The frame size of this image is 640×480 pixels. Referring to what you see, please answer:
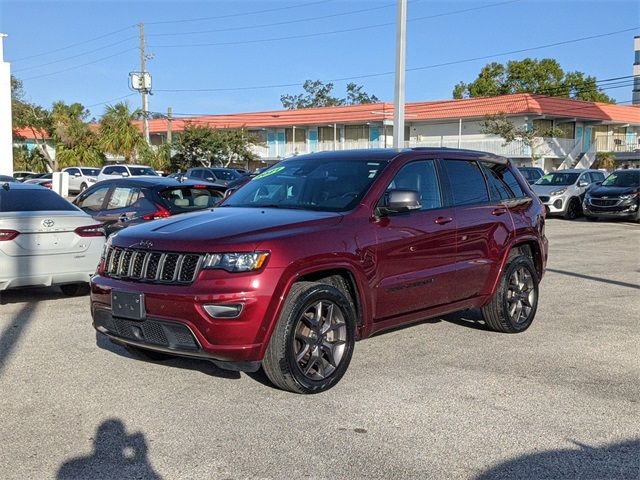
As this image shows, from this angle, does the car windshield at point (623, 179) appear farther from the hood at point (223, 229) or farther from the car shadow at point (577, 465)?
the car shadow at point (577, 465)

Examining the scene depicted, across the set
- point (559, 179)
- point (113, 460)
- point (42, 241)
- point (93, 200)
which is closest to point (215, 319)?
point (113, 460)

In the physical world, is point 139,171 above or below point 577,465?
above

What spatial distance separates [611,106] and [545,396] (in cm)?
5258

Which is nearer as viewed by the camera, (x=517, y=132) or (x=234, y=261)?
(x=234, y=261)

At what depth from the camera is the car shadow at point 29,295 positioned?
9.22 meters

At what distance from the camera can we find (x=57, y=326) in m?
7.61

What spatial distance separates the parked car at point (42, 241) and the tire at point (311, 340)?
4411 millimetres

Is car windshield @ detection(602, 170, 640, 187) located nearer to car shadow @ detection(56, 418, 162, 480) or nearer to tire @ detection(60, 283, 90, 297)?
tire @ detection(60, 283, 90, 297)

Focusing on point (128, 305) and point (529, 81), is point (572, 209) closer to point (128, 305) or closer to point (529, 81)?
point (128, 305)

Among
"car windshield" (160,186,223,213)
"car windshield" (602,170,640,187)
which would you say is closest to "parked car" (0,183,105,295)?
"car windshield" (160,186,223,213)

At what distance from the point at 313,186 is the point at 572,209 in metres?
20.5

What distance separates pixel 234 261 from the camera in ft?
16.1

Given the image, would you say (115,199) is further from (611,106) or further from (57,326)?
(611,106)

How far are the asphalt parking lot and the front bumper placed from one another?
1.40 ft
